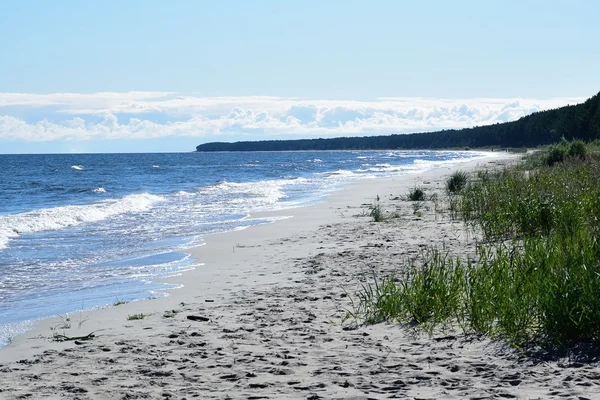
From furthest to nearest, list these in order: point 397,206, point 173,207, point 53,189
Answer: point 53,189
point 173,207
point 397,206

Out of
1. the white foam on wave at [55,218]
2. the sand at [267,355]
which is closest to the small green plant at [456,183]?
the white foam on wave at [55,218]

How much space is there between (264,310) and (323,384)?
2602 millimetres

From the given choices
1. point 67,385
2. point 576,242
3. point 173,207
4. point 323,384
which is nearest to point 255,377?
point 323,384

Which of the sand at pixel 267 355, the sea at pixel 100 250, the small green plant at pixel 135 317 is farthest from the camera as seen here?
the sea at pixel 100 250

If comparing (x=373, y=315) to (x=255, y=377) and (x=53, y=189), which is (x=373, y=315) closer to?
(x=255, y=377)

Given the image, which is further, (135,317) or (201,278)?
(201,278)

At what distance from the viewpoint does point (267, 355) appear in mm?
5691

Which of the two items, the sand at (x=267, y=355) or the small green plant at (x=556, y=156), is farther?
the small green plant at (x=556, y=156)

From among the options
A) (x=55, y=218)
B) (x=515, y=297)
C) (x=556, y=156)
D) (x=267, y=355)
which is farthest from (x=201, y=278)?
(x=556, y=156)

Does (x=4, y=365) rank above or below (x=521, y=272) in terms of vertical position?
below

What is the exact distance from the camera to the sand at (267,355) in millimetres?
4773

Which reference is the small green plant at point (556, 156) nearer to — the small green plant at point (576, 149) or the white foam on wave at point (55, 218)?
the small green plant at point (576, 149)

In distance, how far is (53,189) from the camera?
41750 millimetres

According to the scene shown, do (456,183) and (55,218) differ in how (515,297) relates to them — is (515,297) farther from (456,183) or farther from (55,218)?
(456,183)
